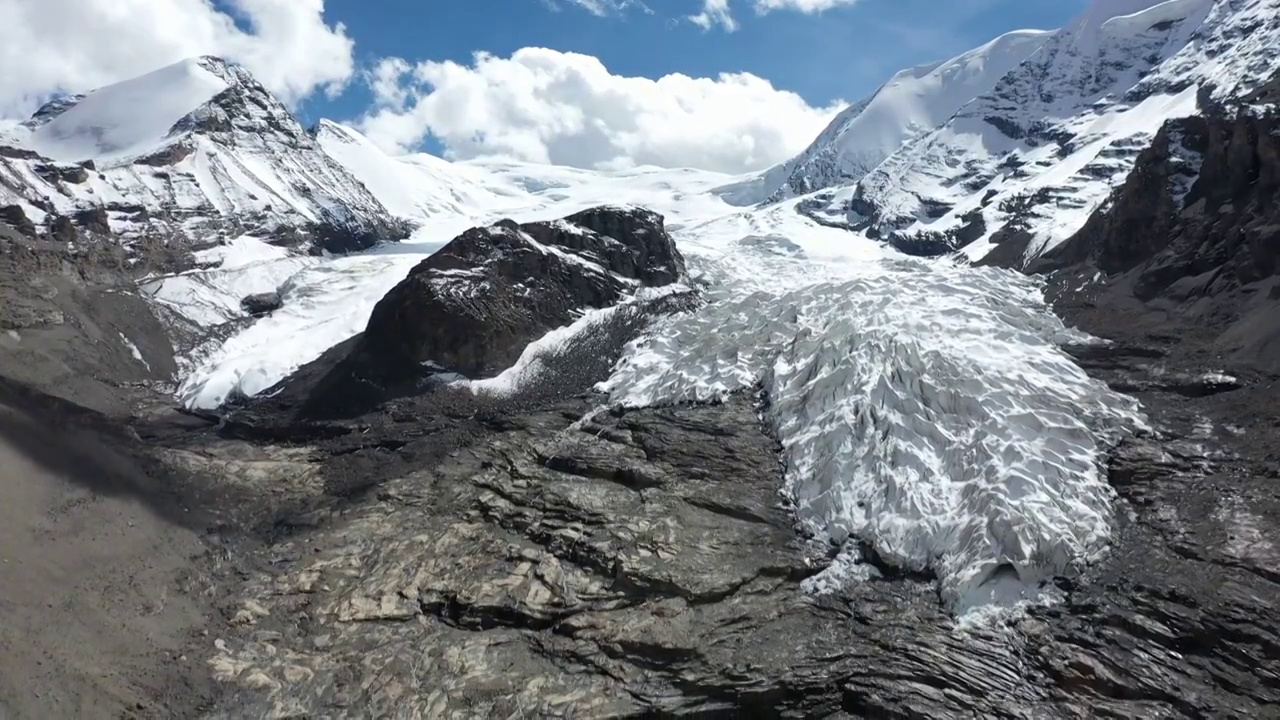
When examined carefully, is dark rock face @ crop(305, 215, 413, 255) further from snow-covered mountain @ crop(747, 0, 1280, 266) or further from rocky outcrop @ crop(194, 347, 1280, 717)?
snow-covered mountain @ crop(747, 0, 1280, 266)

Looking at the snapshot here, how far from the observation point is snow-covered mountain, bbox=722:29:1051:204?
413 feet

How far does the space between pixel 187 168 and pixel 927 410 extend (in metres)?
62.7

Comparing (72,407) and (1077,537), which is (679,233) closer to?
(72,407)

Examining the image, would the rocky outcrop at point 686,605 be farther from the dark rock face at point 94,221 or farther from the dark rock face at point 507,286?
the dark rock face at point 94,221

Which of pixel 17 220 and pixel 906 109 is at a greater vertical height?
pixel 906 109

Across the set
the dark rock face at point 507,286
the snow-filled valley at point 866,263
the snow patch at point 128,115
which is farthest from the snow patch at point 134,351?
the snow patch at point 128,115

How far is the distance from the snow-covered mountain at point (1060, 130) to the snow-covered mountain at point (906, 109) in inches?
796

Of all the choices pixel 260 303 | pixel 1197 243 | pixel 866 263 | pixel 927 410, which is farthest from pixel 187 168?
pixel 1197 243

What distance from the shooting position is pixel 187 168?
2640 inches

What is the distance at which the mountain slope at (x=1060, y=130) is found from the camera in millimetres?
61125

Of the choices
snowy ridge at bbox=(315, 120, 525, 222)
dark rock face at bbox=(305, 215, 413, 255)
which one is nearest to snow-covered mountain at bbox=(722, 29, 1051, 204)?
snowy ridge at bbox=(315, 120, 525, 222)

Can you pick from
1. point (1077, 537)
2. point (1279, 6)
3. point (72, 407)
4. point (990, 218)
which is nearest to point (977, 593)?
point (1077, 537)

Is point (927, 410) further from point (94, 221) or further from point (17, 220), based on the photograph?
point (94, 221)

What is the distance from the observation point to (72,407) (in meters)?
34.0
